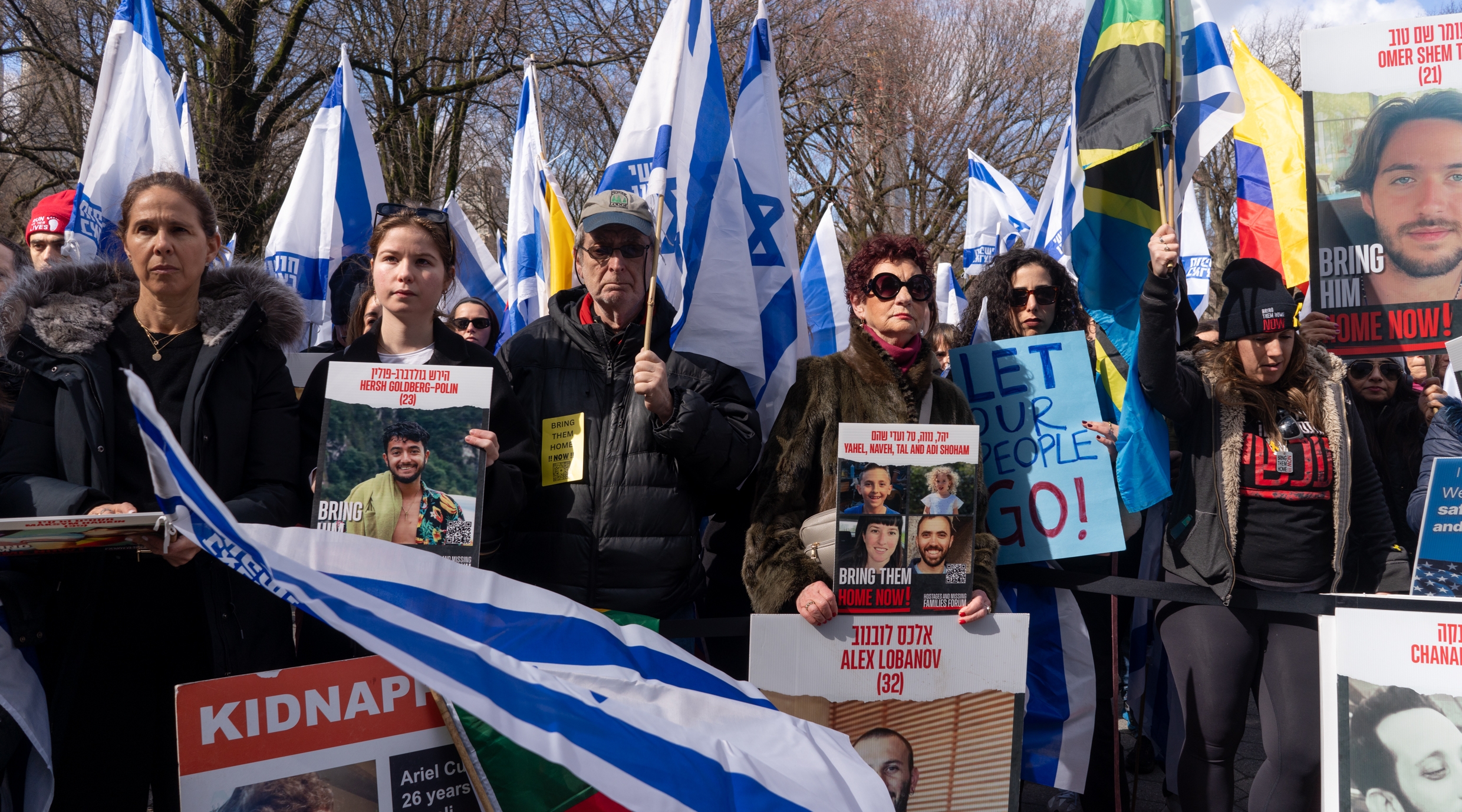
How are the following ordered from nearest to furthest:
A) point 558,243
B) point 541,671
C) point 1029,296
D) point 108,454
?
point 541,671
point 108,454
point 1029,296
point 558,243

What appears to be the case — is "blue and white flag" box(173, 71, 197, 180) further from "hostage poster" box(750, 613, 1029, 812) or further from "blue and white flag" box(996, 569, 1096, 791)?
"blue and white flag" box(996, 569, 1096, 791)

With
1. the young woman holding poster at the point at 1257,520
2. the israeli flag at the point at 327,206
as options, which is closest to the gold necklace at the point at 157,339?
the young woman holding poster at the point at 1257,520

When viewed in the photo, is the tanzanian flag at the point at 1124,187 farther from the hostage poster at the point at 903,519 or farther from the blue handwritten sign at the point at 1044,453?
the hostage poster at the point at 903,519

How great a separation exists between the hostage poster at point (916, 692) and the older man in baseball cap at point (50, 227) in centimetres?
387

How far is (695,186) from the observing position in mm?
3932

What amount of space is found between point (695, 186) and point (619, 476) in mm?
1306

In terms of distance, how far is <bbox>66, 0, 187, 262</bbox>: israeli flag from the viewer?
432 cm

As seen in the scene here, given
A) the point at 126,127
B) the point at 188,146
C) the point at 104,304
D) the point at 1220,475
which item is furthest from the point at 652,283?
the point at 188,146

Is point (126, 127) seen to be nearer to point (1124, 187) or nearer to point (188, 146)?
point (188, 146)

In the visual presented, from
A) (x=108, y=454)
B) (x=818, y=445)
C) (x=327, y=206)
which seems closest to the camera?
(x=108, y=454)

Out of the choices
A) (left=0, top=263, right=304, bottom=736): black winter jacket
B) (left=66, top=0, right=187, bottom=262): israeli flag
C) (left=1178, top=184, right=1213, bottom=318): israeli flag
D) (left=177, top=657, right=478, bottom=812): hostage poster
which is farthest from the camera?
(left=1178, top=184, right=1213, bottom=318): israeli flag

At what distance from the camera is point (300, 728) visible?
83.8 inches

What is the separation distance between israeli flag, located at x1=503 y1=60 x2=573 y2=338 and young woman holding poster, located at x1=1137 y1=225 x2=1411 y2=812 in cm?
362

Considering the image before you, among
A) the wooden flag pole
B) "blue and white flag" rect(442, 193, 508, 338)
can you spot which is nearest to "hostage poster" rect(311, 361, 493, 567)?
the wooden flag pole
